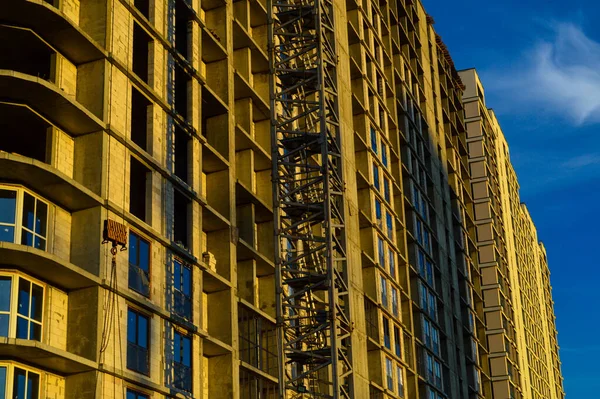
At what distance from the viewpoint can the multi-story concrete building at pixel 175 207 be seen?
35219 mm

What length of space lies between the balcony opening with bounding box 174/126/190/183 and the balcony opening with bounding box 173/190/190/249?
1297mm

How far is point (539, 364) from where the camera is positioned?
14212 cm

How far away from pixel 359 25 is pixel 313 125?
17.0 m

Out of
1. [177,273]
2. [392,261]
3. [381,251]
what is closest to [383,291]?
[381,251]

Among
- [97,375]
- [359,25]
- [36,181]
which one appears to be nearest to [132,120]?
[36,181]

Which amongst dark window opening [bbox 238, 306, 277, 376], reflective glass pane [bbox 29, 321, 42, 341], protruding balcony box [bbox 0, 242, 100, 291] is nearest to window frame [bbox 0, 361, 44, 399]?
reflective glass pane [bbox 29, 321, 42, 341]

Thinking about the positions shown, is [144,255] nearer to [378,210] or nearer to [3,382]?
[3,382]

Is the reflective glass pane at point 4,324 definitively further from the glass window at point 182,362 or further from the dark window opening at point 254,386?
the dark window opening at point 254,386

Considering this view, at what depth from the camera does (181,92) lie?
4706 cm

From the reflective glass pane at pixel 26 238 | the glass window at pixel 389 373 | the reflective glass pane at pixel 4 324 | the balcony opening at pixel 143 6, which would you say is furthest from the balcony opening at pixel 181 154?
the glass window at pixel 389 373

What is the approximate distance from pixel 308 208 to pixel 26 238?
24425 millimetres

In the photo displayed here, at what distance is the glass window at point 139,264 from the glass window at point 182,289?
2.14 meters

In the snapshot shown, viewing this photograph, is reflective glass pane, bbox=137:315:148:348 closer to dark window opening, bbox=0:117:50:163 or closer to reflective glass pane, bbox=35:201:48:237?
reflective glass pane, bbox=35:201:48:237

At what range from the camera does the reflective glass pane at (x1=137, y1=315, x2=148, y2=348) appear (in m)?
38.4
